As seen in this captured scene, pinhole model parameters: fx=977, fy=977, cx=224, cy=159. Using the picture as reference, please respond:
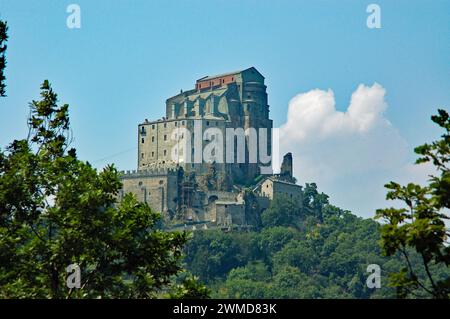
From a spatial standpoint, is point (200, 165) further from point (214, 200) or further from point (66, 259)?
point (66, 259)

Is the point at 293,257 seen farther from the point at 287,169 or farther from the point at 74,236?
the point at 74,236

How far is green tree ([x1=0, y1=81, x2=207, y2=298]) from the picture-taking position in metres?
26.8

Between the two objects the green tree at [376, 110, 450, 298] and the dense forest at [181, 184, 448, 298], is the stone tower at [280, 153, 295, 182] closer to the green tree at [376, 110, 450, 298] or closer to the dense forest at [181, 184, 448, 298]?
the dense forest at [181, 184, 448, 298]

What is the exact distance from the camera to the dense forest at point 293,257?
12306 centimetres

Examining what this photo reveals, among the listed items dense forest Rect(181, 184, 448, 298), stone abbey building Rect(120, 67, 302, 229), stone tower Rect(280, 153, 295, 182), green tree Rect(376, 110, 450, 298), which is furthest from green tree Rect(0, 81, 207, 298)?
stone tower Rect(280, 153, 295, 182)

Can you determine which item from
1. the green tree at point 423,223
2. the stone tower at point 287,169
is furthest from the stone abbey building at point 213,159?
the green tree at point 423,223

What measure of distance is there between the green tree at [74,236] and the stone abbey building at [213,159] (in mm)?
96151

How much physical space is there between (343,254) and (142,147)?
3174 cm

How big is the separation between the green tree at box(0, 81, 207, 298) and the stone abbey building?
315 feet

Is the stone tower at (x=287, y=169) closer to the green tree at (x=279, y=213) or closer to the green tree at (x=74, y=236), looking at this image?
the green tree at (x=279, y=213)

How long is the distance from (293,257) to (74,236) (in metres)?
106

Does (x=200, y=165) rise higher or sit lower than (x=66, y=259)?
higher
